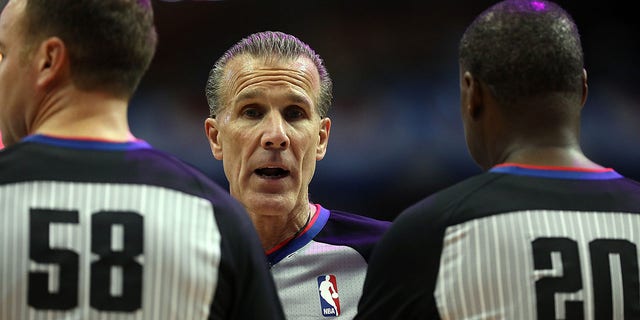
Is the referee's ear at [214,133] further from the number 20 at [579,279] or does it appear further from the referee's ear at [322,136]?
the number 20 at [579,279]

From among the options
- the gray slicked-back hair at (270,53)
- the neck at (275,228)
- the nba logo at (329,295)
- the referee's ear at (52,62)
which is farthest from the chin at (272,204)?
the referee's ear at (52,62)

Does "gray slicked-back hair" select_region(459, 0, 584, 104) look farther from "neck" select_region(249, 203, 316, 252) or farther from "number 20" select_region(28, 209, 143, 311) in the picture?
"neck" select_region(249, 203, 316, 252)

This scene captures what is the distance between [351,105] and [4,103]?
4.90 meters

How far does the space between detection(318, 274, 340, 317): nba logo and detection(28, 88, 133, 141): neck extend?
1498mm

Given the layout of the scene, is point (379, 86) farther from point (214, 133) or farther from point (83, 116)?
point (83, 116)

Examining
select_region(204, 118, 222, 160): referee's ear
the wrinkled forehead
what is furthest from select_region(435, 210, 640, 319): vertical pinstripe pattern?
select_region(204, 118, 222, 160): referee's ear

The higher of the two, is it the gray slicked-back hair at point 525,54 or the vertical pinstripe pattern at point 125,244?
the gray slicked-back hair at point 525,54

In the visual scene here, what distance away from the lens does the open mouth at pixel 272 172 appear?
375 cm

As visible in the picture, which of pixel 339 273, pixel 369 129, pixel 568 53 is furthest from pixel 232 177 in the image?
pixel 369 129

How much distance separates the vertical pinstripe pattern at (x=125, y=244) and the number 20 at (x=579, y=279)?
774mm

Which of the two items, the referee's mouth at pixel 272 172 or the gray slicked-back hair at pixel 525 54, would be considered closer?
the gray slicked-back hair at pixel 525 54

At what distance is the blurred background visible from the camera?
6.92 m

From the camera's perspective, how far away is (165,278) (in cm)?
200

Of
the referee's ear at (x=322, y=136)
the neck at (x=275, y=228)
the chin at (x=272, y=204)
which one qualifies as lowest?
the neck at (x=275, y=228)
